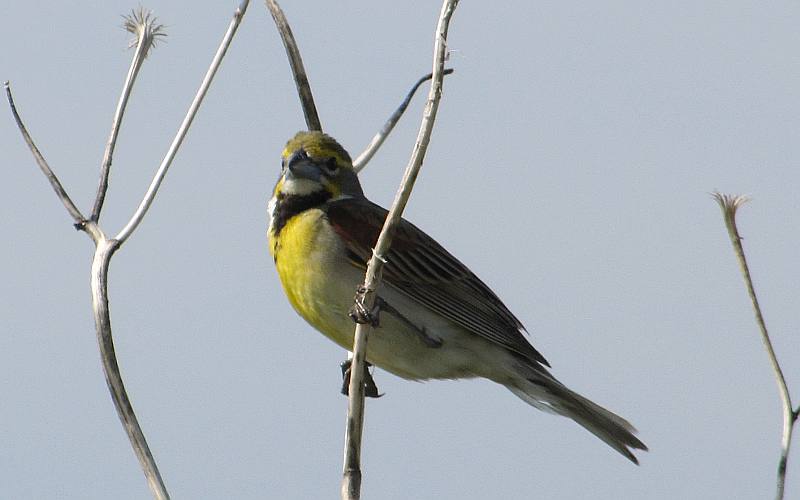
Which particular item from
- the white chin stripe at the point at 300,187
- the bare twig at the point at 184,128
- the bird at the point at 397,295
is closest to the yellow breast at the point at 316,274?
the bird at the point at 397,295

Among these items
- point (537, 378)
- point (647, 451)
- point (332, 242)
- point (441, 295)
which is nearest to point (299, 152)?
point (332, 242)

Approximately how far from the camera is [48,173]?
4.32m

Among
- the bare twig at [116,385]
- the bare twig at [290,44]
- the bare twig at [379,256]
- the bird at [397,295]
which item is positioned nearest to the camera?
the bare twig at [379,256]

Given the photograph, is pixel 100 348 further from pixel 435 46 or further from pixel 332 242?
pixel 332 242

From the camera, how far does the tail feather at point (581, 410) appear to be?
5.91 meters

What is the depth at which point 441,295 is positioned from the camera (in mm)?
6344

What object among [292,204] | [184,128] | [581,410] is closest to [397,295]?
[292,204]

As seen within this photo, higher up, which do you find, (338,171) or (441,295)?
(338,171)

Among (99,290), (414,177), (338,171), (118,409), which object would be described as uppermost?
(338,171)

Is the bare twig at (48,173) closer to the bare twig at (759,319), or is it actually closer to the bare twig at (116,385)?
the bare twig at (116,385)

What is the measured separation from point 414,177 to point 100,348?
1.10 m

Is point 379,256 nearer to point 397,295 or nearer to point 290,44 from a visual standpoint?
point 290,44

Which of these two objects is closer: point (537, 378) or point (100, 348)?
point (100, 348)

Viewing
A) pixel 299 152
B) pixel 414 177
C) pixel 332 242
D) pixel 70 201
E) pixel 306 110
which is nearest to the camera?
pixel 414 177
